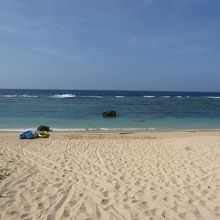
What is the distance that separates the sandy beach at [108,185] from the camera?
4.94 metres

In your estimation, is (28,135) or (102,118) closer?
(28,135)

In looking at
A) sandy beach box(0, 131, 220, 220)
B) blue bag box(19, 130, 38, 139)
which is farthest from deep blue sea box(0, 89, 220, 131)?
sandy beach box(0, 131, 220, 220)

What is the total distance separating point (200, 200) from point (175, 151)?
5.84 meters

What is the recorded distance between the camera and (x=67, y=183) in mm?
6531

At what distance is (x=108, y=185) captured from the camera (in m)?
6.45

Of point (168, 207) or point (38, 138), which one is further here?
point (38, 138)

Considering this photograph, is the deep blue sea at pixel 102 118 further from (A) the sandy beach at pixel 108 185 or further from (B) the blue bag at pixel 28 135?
(A) the sandy beach at pixel 108 185

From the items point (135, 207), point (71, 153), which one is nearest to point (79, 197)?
point (135, 207)

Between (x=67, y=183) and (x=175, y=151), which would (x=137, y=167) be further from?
(x=175, y=151)

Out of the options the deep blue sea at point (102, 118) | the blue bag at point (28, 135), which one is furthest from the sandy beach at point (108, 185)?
the deep blue sea at point (102, 118)

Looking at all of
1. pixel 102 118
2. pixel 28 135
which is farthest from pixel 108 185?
pixel 102 118

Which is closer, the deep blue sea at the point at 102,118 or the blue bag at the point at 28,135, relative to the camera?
the blue bag at the point at 28,135

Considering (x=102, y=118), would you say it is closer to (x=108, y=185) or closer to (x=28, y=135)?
(x=28, y=135)

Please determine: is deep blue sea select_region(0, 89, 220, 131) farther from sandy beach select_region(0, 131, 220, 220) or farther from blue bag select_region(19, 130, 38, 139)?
sandy beach select_region(0, 131, 220, 220)
